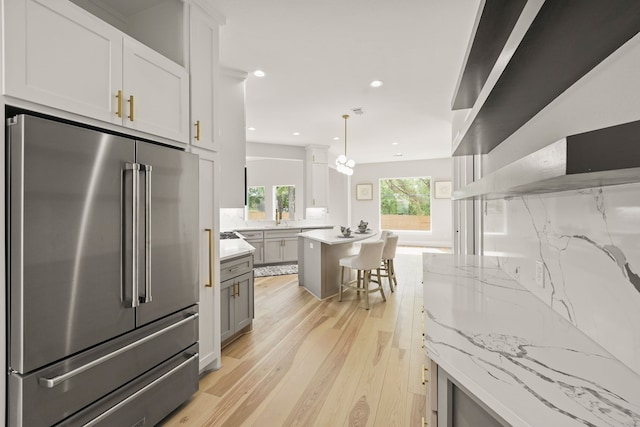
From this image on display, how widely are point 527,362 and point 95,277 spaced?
1760mm

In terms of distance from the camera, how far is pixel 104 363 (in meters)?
1.50

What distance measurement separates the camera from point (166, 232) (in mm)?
1851

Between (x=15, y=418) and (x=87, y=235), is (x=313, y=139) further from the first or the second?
(x=15, y=418)

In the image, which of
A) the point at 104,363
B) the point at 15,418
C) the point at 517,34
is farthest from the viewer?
the point at 104,363

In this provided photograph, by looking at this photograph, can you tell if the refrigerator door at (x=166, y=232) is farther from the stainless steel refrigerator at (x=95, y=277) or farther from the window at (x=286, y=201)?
the window at (x=286, y=201)

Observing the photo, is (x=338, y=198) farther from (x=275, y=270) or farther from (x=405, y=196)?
(x=275, y=270)

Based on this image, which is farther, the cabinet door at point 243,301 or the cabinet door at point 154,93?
the cabinet door at point 243,301

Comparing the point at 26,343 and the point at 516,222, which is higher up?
the point at 516,222

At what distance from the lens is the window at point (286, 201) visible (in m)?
7.56

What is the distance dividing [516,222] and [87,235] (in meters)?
2.25

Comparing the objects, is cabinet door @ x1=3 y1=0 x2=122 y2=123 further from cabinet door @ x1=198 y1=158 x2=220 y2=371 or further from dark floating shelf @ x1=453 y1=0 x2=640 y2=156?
dark floating shelf @ x1=453 y1=0 x2=640 y2=156

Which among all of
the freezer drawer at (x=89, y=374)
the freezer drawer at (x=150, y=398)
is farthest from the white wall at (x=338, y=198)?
the freezer drawer at (x=89, y=374)

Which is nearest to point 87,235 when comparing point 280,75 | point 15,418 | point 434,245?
point 15,418

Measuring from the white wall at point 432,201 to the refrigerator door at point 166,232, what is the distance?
8.61 meters
